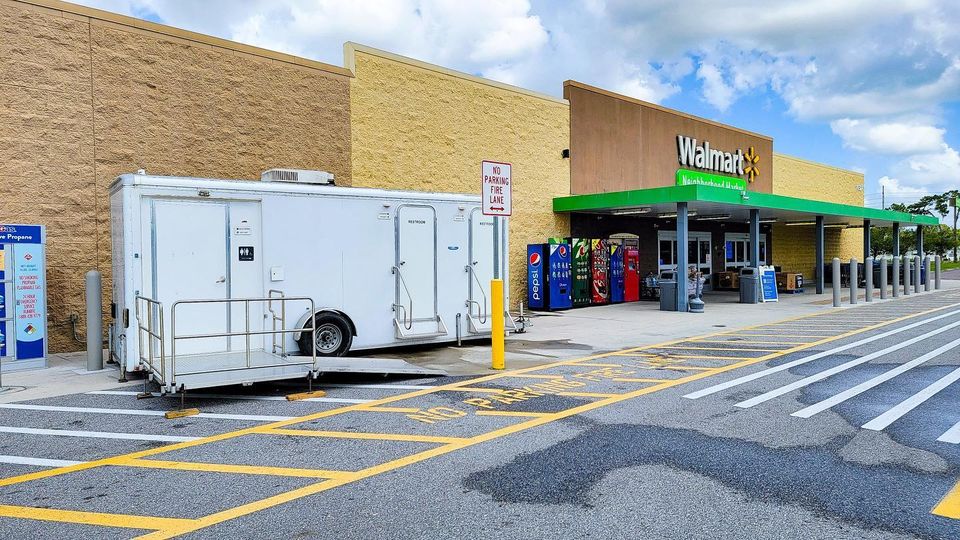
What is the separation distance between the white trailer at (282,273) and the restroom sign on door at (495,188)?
2071mm

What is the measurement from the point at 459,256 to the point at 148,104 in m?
7.27

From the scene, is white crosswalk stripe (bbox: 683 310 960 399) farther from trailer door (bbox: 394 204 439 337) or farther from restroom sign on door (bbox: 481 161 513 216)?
trailer door (bbox: 394 204 439 337)

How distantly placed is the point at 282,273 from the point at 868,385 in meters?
8.08

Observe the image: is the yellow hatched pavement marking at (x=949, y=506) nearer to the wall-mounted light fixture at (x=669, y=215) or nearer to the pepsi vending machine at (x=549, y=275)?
the pepsi vending machine at (x=549, y=275)

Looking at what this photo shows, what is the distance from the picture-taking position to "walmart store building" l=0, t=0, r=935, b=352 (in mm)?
11773

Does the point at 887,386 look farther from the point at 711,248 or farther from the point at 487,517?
the point at 711,248

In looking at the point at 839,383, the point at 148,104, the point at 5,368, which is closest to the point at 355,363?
the point at 5,368

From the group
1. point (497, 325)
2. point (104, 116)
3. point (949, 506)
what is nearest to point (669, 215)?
point (497, 325)

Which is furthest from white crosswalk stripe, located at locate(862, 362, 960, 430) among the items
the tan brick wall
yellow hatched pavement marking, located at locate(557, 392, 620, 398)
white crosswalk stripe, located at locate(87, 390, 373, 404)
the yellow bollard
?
the tan brick wall

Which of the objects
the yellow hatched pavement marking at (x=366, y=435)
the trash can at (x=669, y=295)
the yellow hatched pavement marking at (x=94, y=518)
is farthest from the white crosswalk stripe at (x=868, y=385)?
the trash can at (x=669, y=295)

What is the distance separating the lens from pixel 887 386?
7902 mm

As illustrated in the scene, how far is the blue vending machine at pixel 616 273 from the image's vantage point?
68.6ft

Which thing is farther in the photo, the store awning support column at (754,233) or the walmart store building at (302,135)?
the store awning support column at (754,233)

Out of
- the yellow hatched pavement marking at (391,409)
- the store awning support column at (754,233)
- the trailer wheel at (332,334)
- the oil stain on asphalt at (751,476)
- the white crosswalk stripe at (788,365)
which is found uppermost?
the store awning support column at (754,233)
